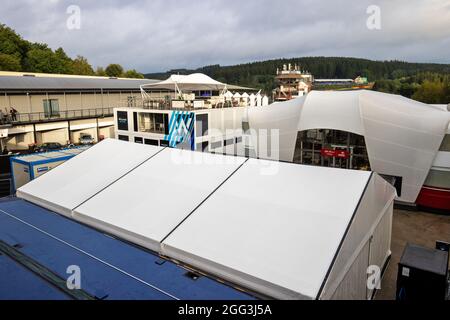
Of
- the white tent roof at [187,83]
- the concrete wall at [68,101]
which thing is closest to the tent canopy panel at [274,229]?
the white tent roof at [187,83]

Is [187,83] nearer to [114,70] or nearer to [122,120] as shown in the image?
[122,120]

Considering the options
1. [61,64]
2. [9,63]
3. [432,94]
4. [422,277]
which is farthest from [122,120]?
[432,94]

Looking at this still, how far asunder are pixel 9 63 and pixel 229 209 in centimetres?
5790

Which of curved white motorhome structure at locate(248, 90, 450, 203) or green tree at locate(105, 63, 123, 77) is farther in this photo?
green tree at locate(105, 63, 123, 77)

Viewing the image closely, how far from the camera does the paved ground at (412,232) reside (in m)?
10.0

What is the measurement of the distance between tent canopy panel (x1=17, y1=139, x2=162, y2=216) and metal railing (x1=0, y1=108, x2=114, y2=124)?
22.2 meters

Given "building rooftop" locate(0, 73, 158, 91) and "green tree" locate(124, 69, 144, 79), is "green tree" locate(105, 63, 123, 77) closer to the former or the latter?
"green tree" locate(124, 69, 144, 79)

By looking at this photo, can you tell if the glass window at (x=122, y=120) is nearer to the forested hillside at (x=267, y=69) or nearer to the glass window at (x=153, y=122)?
the glass window at (x=153, y=122)

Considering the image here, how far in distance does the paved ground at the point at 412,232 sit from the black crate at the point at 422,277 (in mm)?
2147

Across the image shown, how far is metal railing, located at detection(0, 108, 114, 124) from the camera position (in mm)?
29228

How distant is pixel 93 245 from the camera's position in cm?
691


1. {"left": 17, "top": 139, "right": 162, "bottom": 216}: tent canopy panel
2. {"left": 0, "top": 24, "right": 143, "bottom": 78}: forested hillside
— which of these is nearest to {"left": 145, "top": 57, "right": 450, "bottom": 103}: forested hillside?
{"left": 0, "top": 24, "right": 143, "bottom": 78}: forested hillside
